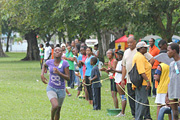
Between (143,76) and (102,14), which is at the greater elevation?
(102,14)

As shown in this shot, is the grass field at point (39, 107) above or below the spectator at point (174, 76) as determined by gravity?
below

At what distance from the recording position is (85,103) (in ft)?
41.9

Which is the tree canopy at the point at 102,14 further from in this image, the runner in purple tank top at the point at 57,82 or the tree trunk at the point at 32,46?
the tree trunk at the point at 32,46

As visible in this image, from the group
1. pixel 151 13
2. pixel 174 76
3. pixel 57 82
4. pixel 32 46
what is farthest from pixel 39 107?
pixel 32 46

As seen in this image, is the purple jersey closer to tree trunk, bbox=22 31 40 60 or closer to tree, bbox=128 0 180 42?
tree, bbox=128 0 180 42

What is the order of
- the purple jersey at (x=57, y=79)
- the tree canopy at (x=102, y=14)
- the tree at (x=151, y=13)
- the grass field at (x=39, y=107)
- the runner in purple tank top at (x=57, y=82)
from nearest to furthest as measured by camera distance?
the runner in purple tank top at (x=57, y=82), the purple jersey at (x=57, y=79), the grass field at (x=39, y=107), the tree at (x=151, y=13), the tree canopy at (x=102, y=14)

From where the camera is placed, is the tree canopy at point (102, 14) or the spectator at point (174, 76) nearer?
the spectator at point (174, 76)

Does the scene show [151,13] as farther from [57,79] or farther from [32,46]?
[32,46]

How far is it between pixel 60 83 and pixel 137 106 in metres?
Result: 1.73

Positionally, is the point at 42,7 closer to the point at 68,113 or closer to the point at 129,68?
the point at 68,113

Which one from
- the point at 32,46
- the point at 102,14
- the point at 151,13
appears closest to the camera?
the point at 151,13

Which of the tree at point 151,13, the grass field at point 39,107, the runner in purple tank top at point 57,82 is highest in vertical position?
the tree at point 151,13

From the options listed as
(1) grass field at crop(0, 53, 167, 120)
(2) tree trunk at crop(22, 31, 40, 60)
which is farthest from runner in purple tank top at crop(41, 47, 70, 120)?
(2) tree trunk at crop(22, 31, 40, 60)

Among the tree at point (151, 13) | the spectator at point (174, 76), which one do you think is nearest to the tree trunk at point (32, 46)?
the tree at point (151, 13)
